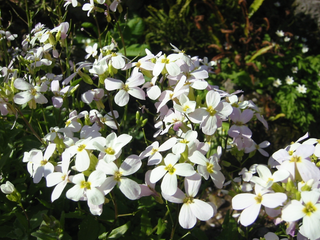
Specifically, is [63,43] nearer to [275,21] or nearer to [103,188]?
[103,188]

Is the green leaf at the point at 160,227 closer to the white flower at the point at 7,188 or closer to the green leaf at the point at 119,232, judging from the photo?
the green leaf at the point at 119,232

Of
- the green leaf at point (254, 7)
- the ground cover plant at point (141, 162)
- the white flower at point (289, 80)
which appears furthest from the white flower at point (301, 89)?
the ground cover plant at point (141, 162)

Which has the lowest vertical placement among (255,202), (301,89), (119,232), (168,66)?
(301,89)

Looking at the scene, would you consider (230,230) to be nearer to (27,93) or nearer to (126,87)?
(126,87)

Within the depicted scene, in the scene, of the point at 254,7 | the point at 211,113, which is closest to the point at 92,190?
the point at 211,113

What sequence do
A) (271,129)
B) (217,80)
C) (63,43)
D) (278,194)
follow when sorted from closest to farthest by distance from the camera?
(278,194)
(63,43)
(271,129)
(217,80)

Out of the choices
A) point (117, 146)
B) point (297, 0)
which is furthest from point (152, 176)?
point (297, 0)

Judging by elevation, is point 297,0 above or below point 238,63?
above
